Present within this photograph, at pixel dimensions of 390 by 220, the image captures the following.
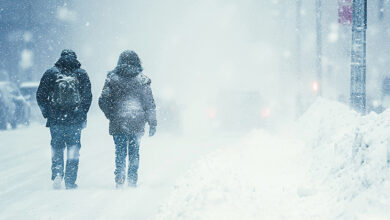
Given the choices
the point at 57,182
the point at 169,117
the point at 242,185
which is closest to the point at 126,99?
the point at 57,182

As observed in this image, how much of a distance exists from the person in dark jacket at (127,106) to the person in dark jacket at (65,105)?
13.8 inches

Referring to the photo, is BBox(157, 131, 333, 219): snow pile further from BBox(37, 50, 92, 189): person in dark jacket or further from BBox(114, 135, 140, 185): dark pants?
BBox(37, 50, 92, 189): person in dark jacket

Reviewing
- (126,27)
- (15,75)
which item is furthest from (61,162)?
(126,27)

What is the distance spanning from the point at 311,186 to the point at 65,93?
3.56 m

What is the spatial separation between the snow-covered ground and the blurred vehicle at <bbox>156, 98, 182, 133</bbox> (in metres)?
6.16

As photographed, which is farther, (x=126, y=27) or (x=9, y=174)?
(x=126, y=27)

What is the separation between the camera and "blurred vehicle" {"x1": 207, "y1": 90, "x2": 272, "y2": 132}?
1778cm

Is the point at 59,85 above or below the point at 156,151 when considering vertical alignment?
above

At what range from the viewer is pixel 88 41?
48969 mm

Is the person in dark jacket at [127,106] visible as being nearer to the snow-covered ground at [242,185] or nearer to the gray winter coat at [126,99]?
the gray winter coat at [126,99]

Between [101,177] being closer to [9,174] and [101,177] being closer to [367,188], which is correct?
[9,174]

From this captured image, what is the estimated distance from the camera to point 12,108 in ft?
61.7

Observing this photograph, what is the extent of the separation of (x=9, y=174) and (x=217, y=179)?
15.5ft

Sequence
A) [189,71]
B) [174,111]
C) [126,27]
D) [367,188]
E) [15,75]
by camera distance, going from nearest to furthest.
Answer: [367,188], [174,111], [15,75], [126,27], [189,71]
